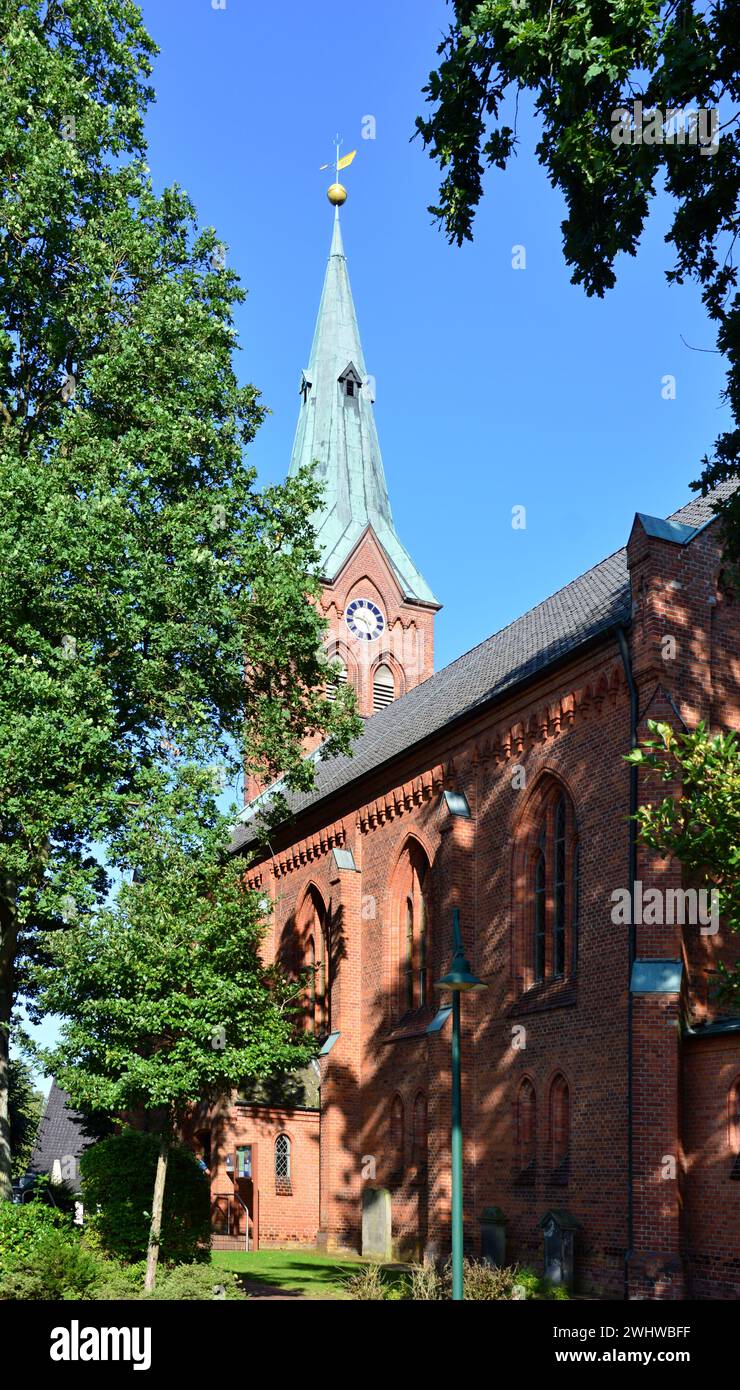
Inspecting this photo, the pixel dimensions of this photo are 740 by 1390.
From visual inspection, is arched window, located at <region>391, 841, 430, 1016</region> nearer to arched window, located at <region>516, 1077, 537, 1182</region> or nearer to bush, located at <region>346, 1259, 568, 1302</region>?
arched window, located at <region>516, 1077, 537, 1182</region>

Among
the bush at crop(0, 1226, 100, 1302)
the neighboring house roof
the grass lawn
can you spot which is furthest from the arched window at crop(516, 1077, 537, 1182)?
the neighboring house roof

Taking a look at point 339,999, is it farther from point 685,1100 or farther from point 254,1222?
point 685,1100

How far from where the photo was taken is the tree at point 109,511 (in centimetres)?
1947

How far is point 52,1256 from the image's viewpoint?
15422 millimetres

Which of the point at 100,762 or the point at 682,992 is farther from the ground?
the point at 100,762

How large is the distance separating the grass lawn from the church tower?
67.9ft

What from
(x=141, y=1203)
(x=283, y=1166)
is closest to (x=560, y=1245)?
(x=141, y=1203)

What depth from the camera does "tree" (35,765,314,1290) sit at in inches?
720

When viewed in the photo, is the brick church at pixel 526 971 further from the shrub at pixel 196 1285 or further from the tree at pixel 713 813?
the shrub at pixel 196 1285

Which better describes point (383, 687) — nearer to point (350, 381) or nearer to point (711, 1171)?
point (350, 381)

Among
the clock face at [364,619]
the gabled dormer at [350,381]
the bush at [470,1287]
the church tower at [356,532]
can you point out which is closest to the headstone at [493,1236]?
the bush at [470,1287]
